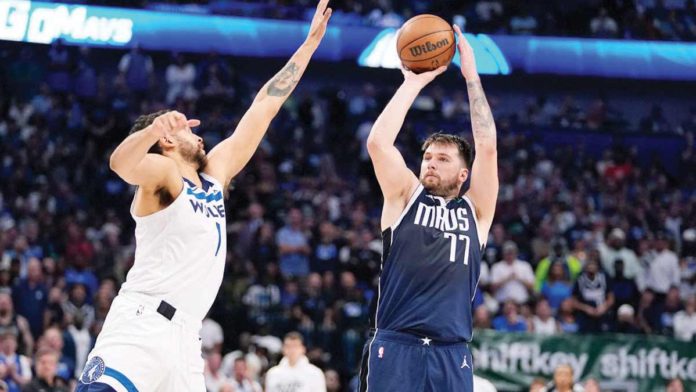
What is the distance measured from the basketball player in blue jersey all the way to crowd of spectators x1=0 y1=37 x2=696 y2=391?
6758 millimetres

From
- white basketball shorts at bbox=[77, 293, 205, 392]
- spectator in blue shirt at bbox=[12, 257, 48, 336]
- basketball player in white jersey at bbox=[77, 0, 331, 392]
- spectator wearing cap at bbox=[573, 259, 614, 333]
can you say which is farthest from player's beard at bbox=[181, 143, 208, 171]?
spectator wearing cap at bbox=[573, 259, 614, 333]

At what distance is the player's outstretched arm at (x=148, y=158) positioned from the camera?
5762 millimetres

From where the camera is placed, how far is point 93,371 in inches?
235

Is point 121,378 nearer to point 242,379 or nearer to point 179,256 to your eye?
point 179,256

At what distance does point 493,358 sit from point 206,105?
10765mm

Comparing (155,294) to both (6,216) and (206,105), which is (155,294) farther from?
(206,105)

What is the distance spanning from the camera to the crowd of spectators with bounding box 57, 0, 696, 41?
24.8 m

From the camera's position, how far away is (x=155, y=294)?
6242mm

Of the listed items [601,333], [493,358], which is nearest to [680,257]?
[601,333]

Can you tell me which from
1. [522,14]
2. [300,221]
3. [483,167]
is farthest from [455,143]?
[522,14]

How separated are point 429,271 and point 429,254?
0.36 ft

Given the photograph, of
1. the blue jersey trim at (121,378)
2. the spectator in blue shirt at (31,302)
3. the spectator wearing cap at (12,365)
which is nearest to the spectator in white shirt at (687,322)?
the spectator in blue shirt at (31,302)

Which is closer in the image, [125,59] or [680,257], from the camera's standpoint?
[680,257]

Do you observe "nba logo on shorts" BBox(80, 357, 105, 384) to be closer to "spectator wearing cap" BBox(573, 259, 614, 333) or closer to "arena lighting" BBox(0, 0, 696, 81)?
"spectator wearing cap" BBox(573, 259, 614, 333)
